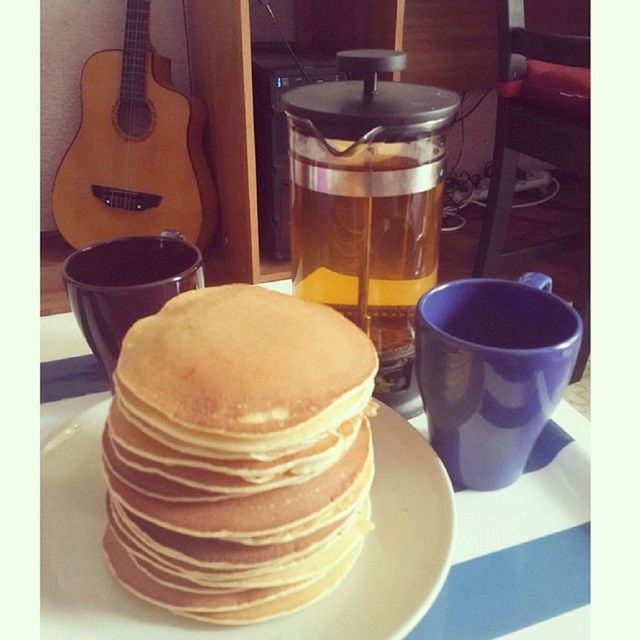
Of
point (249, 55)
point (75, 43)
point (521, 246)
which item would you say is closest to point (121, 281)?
point (249, 55)

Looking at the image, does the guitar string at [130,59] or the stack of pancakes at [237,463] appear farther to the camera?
the guitar string at [130,59]

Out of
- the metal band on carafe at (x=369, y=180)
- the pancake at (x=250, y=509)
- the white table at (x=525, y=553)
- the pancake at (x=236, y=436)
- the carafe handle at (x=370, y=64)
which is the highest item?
the carafe handle at (x=370, y=64)

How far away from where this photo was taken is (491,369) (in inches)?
17.3

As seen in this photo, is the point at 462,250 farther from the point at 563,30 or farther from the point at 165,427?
the point at 165,427

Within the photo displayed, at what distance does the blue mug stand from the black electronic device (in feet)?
3.36

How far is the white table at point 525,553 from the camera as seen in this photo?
0.40 metres

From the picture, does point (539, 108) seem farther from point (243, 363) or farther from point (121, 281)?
point (243, 363)

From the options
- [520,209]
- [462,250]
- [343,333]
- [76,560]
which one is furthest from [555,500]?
[520,209]

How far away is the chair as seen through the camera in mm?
1238

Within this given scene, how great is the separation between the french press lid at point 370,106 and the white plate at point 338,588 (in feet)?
0.68

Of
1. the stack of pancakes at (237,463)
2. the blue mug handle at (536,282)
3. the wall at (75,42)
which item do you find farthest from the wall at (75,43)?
the stack of pancakes at (237,463)

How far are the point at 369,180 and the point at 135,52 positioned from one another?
125cm

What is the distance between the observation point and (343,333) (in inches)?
15.7

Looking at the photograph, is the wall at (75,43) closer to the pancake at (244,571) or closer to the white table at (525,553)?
the white table at (525,553)
